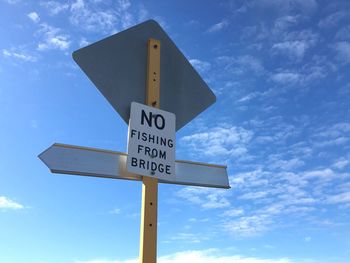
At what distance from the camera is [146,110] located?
337cm

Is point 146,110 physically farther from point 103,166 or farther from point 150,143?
point 103,166

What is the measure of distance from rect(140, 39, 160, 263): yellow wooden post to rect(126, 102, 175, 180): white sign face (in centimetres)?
9

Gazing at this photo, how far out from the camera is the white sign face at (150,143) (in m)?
3.18

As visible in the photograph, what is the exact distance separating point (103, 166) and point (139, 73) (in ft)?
3.02

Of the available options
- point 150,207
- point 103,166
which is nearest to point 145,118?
point 103,166

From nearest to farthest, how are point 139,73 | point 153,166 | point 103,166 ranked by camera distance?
point 103,166 → point 153,166 → point 139,73

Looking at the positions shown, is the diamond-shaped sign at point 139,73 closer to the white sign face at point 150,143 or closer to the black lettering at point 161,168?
the white sign face at point 150,143

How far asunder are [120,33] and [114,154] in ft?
3.55

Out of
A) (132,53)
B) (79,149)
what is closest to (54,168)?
(79,149)

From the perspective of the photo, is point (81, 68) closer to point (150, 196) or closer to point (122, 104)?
point (122, 104)

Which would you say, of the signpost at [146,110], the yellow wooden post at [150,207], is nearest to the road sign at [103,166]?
the signpost at [146,110]

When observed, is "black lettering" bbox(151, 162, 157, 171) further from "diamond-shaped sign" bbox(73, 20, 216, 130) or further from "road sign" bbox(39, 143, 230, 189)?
"diamond-shaped sign" bbox(73, 20, 216, 130)

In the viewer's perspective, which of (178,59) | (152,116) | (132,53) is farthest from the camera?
(178,59)

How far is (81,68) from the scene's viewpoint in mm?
3273
